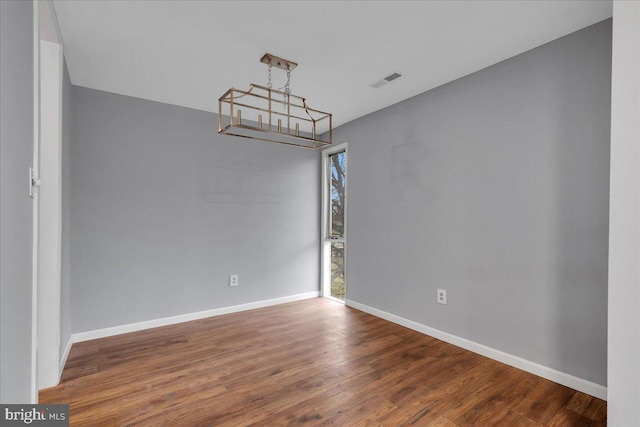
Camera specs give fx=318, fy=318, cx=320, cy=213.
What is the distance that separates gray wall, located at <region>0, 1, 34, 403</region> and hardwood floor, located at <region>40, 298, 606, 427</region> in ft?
3.05

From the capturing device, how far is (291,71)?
270 cm

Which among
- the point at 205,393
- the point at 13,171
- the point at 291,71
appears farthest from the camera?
the point at 291,71

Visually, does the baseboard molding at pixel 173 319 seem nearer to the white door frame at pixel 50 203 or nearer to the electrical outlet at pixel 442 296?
the white door frame at pixel 50 203

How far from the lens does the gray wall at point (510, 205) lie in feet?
6.82

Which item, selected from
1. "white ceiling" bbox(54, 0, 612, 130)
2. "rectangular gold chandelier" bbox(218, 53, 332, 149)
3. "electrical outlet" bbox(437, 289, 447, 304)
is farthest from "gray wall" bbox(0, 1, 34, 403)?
"electrical outlet" bbox(437, 289, 447, 304)

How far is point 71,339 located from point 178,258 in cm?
112

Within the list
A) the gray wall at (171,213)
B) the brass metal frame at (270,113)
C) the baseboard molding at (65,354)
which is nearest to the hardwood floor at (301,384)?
the baseboard molding at (65,354)

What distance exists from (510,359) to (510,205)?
1199 millimetres

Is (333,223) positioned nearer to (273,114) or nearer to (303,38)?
(273,114)

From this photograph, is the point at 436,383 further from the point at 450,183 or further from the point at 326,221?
the point at 326,221

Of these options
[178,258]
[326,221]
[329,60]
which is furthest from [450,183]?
[178,258]

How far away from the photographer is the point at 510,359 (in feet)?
8.13

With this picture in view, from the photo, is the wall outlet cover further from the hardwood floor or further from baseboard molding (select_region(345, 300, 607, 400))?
baseboard molding (select_region(345, 300, 607, 400))

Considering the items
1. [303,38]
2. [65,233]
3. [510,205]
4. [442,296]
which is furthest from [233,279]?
[510,205]
